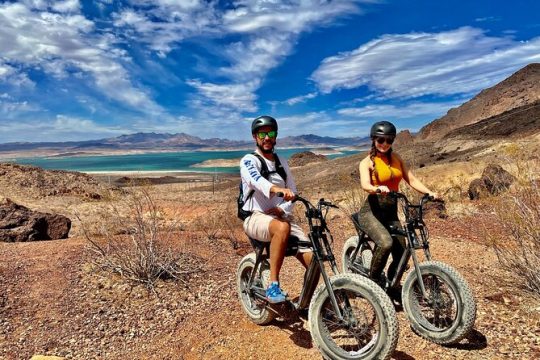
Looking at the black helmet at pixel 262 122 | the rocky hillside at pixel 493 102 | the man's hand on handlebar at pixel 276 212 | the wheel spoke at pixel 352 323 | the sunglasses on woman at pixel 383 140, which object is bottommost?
the wheel spoke at pixel 352 323

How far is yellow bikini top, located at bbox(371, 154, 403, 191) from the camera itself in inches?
198

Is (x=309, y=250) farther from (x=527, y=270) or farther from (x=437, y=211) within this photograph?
(x=437, y=211)

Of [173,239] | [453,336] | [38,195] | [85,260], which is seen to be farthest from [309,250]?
[38,195]

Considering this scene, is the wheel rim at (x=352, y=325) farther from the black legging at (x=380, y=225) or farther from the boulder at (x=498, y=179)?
the boulder at (x=498, y=179)

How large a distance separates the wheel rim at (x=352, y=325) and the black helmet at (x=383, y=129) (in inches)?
75.0

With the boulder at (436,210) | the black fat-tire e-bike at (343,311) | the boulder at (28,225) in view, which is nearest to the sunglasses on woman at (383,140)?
the black fat-tire e-bike at (343,311)

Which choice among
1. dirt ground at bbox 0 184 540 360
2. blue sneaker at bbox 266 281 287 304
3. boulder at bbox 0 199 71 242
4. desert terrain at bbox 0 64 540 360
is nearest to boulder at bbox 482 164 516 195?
desert terrain at bbox 0 64 540 360

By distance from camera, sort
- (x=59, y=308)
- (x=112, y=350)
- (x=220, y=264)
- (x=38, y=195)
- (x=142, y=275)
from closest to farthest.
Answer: (x=112, y=350), (x=59, y=308), (x=142, y=275), (x=220, y=264), (x=38, y=195)

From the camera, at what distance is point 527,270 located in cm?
543

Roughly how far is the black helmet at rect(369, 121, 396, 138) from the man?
1.12m

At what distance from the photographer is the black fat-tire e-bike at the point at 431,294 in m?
4.15

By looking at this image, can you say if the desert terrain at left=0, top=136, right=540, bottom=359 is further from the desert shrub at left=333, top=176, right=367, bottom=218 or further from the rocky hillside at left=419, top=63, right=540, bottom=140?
the rocky hillside at left=419, top=63, right=540, bottom=140

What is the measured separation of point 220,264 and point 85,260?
2379mm

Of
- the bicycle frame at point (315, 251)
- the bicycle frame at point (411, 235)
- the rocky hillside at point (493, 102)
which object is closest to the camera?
the bicycle frame at point (315, 251)
